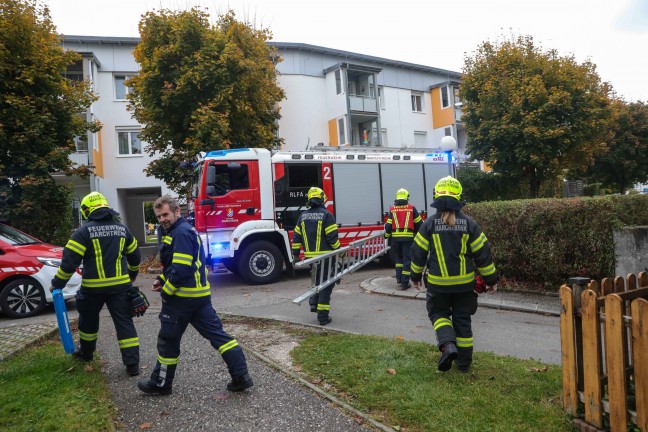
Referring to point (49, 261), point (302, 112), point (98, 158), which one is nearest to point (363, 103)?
point (302, 112)

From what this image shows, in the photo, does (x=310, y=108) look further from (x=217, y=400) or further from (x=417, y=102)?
(x=217, y=400)

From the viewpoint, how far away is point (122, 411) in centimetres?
397

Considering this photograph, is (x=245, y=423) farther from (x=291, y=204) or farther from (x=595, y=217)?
(x=291, y=204)

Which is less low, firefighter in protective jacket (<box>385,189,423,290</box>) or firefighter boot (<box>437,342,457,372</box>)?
firefighter in protective jacket (<box>385,189,423,290</box>)

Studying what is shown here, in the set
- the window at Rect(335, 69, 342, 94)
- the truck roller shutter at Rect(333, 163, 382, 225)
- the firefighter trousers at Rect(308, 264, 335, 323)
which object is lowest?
the firefighter trousers at Rect(308, 264, 335, 323)

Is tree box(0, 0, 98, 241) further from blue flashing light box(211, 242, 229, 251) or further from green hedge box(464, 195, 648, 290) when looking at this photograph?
green hedge box(464, 195, 648, 290)

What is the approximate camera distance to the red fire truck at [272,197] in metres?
10.6

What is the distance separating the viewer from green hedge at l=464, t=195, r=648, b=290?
7484mm

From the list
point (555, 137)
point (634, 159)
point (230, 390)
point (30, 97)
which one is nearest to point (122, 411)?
point (230, 390)

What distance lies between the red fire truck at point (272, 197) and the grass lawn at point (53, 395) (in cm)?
543

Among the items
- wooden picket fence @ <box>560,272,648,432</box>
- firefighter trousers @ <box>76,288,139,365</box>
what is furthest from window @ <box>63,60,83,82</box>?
wooden picket fence @ <box>560,272,648,432</box>

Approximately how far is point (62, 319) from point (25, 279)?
3.99m

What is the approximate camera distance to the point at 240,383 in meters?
4.21

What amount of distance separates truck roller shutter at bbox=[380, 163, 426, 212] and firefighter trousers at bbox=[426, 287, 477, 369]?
324 inches
